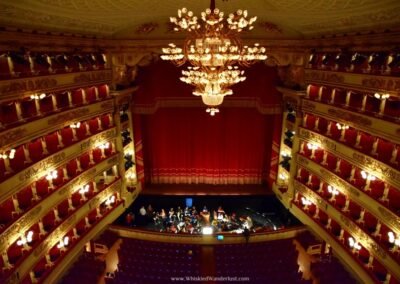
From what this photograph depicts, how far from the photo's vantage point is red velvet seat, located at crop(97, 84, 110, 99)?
565 inches

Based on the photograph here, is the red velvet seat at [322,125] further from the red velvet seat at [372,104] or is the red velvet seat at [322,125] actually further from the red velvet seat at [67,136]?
the red velvet seat at [67,136]

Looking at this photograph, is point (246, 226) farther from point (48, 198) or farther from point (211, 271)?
point (48, 198)

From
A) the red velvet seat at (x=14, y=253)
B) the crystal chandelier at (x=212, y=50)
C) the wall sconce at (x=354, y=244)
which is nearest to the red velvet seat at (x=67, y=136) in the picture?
the red velvet seat at (x=14, y=253)

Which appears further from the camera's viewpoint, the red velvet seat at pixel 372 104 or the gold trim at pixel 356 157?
the red velvet seat at pixel 372 104

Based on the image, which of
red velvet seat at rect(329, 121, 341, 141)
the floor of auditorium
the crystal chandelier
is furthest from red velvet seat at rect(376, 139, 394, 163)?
the crystal chandelier

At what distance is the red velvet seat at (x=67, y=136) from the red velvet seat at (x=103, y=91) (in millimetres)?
2200

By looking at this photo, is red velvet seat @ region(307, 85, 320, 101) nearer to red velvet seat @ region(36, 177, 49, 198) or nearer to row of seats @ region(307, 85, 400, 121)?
row of seats @ region(307, 85, 400, 121)

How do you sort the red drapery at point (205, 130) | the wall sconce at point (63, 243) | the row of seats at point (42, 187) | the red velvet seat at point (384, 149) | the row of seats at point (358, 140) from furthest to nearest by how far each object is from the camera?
the red drapery at point (205, 130) < the wall sconce at point (63, 243) < the red velvet seat at point (384, 149) < the row of seats at point (358, 140) < the row of seats at point (42, 187)

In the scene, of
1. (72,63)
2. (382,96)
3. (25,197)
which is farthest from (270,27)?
(25,197)

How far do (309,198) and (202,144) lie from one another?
550 centimetres

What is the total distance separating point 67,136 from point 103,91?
279 centimetres

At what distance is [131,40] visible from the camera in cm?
1359

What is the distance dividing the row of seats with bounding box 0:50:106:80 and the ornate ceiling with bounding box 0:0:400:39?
2.61ft

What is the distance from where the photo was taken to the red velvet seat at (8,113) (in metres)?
9.81
